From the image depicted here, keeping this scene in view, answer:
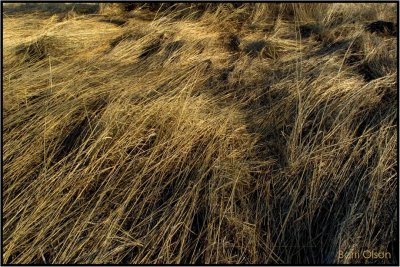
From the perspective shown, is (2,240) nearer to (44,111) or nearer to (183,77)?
(44,111)

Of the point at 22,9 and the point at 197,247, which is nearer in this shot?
the point at 197,247

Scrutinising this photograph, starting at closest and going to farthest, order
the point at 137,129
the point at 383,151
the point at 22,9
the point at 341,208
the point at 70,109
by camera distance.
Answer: the point at 341,208
the point at 383,151
the point at 137,129
the point at 70,109
the point at 22,9

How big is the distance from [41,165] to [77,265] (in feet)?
2.03

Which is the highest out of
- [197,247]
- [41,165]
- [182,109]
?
[182,109]

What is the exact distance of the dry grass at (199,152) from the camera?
156 cm

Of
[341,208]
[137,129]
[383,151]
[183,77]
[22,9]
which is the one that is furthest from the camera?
[22,9]

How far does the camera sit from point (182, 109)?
2.09 m

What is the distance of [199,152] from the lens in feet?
6.34

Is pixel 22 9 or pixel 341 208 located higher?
pixel 22 9

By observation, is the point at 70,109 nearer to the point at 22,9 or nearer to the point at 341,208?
the point at 341,208

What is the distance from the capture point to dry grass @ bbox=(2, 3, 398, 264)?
5.13 ft

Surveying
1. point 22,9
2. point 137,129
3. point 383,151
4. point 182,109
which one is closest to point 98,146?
point 137,129

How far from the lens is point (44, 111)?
7.10ft

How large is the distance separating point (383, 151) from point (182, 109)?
1058 mm
